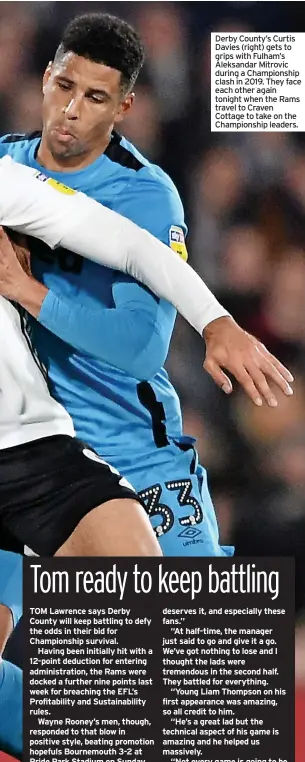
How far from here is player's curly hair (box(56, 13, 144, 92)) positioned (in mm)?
1624

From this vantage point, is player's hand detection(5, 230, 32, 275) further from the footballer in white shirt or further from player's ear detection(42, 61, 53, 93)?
player's ear detection(42, 61, 53, 93)

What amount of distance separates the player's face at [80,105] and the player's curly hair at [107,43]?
0.02 metres

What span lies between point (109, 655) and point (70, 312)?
23.9 inches

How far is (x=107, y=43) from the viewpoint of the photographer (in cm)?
164

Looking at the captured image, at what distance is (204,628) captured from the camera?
1.64 meters

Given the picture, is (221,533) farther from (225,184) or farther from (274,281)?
(225,184)

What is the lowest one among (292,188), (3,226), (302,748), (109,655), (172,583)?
(302,748)

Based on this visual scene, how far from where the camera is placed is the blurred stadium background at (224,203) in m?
1.69

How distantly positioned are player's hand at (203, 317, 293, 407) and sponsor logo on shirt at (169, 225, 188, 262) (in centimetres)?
20

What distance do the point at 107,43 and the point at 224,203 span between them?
353mm

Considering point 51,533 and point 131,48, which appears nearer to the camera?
point 51,533

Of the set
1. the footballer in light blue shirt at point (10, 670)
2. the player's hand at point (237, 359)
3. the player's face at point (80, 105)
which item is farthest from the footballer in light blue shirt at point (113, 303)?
the footballer in light blue shirt at point (10, 670)

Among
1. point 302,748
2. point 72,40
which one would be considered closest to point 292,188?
point 72,40

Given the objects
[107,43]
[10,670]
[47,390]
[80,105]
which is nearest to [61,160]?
[80,105]
